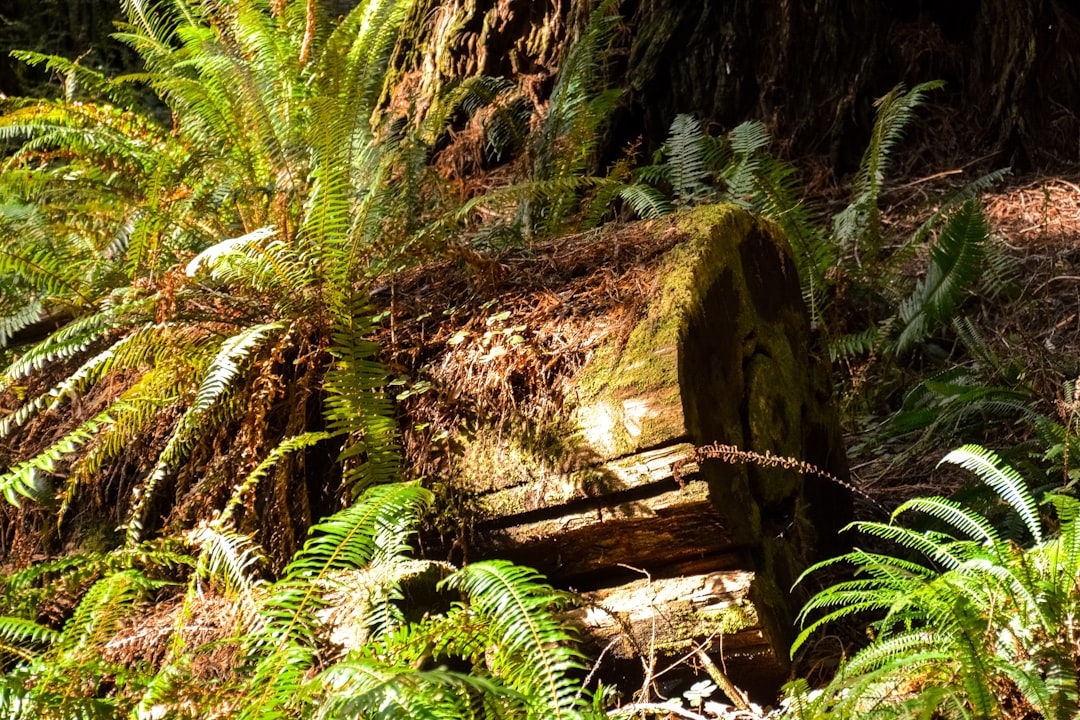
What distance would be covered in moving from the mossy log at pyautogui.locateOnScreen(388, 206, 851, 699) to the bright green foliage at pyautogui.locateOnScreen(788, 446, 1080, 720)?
10.6 inches

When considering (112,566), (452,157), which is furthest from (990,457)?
(452,157)

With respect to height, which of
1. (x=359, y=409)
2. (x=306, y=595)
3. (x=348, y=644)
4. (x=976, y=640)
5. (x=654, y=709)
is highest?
(x=359, y=409)

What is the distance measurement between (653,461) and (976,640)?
753 millimetres

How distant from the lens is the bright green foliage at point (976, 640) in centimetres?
171

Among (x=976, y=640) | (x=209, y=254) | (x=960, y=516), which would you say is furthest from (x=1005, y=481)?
(x=209, y=254)

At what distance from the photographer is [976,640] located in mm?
1773

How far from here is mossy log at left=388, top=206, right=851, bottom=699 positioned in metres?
2.24

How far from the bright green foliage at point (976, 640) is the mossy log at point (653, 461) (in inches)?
10.6

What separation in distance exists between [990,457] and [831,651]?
0.62 metres

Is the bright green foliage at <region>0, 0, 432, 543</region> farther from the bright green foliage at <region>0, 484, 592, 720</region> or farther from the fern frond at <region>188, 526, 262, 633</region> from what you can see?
the bright green foliage at <region>0, 484, 592, 720</region>

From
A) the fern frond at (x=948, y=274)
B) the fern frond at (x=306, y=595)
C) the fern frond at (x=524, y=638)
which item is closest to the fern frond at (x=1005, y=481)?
the fern frond at (x=524, y=638)

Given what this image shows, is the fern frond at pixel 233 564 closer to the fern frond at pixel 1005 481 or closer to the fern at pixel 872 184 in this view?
the fern frond at pixel 1005 481

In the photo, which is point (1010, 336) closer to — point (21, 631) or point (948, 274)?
point (948, 274)

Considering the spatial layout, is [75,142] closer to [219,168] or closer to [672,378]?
[219,168]
